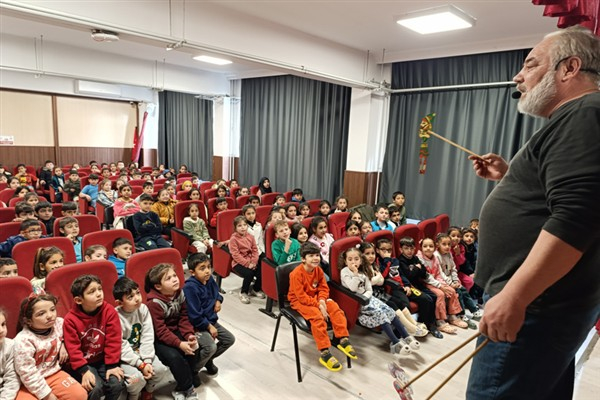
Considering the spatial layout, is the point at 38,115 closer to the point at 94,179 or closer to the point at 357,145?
the point at 94,179

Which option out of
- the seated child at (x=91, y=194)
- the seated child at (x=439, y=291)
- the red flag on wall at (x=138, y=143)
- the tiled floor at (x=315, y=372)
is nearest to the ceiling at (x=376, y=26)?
the seated child at (x=91, y=194)

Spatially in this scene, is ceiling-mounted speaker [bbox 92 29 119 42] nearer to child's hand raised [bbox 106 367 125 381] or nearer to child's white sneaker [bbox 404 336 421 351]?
child's hand raised [bbox 106 367 125 381]

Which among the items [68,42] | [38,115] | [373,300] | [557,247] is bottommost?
[373,300]

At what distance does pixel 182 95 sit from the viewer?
10375mm

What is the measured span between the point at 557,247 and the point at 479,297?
11.1ft

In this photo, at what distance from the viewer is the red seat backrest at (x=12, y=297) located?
1.86 meters

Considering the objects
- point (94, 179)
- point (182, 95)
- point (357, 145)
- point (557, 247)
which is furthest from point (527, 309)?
point (182, 95)

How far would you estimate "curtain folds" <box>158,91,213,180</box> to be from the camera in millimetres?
10172

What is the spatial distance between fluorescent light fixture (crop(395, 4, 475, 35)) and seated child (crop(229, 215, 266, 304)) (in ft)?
8.97

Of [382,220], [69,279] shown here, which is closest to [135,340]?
[69,279]

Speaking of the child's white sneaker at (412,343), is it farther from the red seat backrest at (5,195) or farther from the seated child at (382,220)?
the red seat backrest at (5,195)

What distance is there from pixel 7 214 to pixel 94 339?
290 centimetres

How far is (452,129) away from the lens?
6.07 metres

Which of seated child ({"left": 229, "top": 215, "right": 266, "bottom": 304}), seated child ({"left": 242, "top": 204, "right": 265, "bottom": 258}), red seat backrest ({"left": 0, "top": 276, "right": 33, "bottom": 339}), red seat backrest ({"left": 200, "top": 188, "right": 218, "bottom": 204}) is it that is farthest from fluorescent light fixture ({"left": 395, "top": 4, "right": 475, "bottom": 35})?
red seat backrest ({"left": 0, "top": 276, "right": 33, "bottom": 339})
